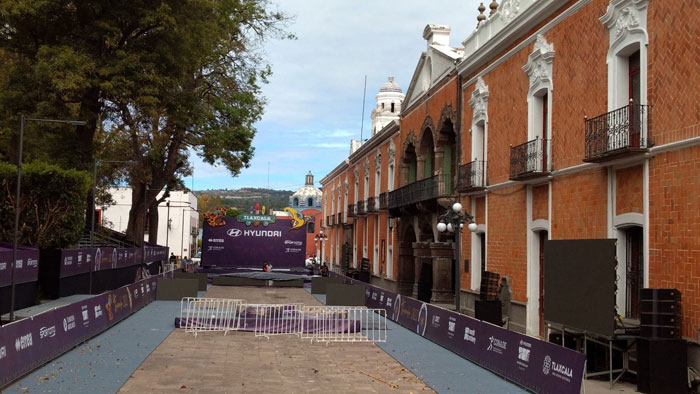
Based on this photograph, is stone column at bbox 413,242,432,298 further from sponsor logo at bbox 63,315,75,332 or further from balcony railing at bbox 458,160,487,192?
sponsor logo at bbox 63,315,75,332

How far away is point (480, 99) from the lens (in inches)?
Result: 1051

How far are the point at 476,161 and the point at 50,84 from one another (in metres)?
17.1

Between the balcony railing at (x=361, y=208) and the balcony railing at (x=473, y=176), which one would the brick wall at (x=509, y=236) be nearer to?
the balcony railing at (x=473, y=176)

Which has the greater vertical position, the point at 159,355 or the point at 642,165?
the point at 642,165

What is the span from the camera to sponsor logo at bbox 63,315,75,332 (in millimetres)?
15605

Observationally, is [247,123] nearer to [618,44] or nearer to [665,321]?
[618,44]

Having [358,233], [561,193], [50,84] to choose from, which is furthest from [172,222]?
[561,193]

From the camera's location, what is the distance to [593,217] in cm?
1755

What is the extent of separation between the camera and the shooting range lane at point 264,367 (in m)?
12.6

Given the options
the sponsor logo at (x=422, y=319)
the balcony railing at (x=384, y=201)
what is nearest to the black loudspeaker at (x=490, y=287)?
the sponsor logo at (x=422, y=319)

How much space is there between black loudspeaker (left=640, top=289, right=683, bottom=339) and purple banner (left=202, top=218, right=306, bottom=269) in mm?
37102

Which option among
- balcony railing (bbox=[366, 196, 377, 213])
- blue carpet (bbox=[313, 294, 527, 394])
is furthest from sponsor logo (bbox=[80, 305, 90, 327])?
balcony railing (bbox=[366, 196, 377, 213])

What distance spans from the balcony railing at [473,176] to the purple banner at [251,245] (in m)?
23.5

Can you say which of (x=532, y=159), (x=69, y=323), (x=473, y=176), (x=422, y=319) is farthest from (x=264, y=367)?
(x=473, y=176)
